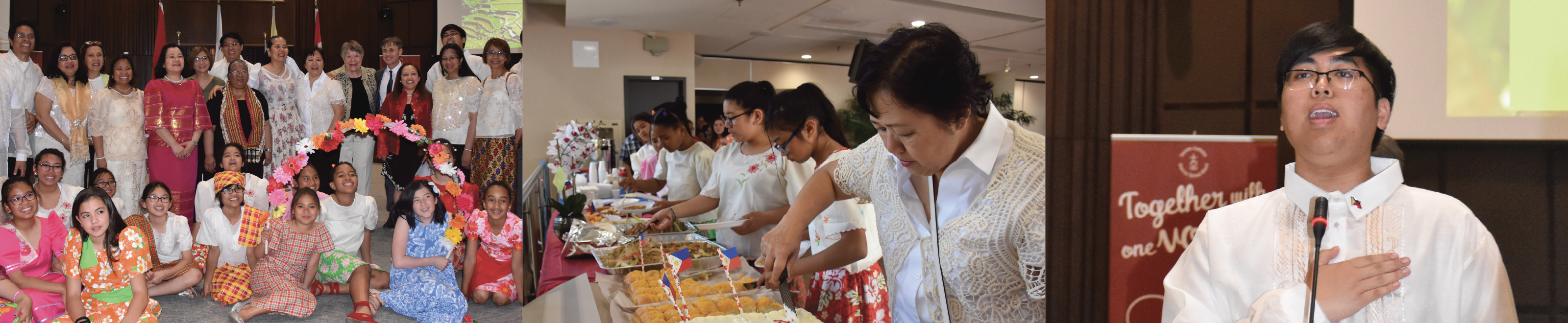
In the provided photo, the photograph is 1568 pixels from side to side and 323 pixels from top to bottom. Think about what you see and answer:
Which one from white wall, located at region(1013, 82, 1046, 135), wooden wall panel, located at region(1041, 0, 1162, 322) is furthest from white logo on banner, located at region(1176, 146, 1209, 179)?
white wall, located at region(1013, 82, 1046, 135)

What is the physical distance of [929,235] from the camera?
4.48ft

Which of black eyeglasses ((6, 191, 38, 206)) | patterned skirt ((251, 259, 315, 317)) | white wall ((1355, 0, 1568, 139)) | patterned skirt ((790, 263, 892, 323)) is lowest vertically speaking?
patterned skirt ((790, 263, 892, 323))

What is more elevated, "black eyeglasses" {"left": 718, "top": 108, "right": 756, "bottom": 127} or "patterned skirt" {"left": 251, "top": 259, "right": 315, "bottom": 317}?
"black eyeglasses" {"left": 718, "top": 108, "right": 756, "bottom": 127}

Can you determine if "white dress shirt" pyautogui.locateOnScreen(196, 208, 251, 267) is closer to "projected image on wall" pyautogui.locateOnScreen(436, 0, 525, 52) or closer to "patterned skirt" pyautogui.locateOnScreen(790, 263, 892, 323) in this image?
"projected image on wall" pyautogui.locateOnScreen(436, 0, 525, 52)

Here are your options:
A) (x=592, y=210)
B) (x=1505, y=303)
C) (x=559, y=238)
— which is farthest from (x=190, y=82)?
(x=592, y=210)

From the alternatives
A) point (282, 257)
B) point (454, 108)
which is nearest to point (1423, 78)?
point (454, 108)

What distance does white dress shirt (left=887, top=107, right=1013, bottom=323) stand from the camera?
1172mm

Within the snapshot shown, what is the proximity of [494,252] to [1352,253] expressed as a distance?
1.63 m

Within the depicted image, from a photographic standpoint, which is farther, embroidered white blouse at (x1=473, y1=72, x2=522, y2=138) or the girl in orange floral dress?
embroidered white blouse at (x1=473, y1=72, x2=522, y2=138)

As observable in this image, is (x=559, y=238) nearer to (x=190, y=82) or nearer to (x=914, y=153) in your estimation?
(x=190, y=82)

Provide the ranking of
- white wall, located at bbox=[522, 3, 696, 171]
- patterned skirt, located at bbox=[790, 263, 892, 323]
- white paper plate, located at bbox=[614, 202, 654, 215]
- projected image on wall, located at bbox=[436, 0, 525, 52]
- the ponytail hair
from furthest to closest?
white paper plate, located at bbox=[614, 202, 654, 215] → patterned skirt, located at bbox=[790, 263, 892, 323] → the ponytail hair → white wall, located at bbox=[522, 3, 696, 171] → projected image on wall, located at bbox=[436, 0, 525, 52]

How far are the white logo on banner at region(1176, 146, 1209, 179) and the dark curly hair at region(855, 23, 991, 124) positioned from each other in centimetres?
43

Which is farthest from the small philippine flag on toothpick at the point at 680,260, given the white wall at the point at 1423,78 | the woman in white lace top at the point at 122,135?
the white wall at the point at 1423,78

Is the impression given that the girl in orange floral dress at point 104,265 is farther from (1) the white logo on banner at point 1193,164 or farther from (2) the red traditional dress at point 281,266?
(1) the white logo on banner at point 1193,164
